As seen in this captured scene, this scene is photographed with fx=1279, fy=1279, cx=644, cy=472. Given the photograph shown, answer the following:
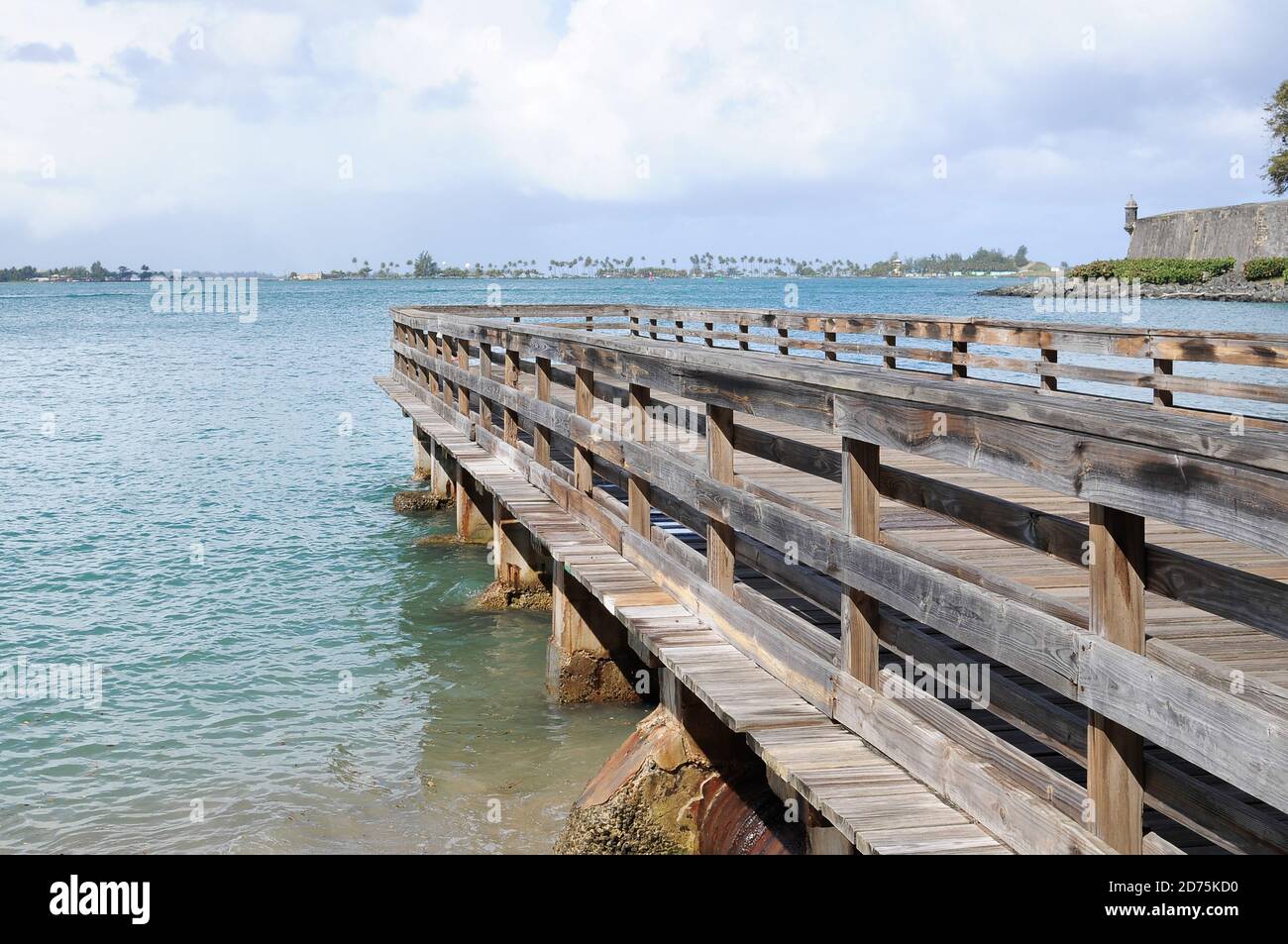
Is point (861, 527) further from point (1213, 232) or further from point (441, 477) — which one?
point (1213, 232)

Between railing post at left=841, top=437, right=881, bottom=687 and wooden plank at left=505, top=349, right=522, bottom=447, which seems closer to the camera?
railing post at left=841, top=437, right=881, bottom=687

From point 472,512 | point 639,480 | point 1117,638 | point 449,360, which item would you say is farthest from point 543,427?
point 1117,638

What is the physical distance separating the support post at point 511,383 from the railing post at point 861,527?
19.0 feet

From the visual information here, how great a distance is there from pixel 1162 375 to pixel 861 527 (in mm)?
5888

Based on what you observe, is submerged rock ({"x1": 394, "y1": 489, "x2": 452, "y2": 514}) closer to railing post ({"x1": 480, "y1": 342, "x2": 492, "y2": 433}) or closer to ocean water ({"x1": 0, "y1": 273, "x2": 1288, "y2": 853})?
ocean water ({"x1": 0, "y1": 273, "x2": 1288, "y2": 853})

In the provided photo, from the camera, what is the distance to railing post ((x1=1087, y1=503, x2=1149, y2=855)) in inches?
123

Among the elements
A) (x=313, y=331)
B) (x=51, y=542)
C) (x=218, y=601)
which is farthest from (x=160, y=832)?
(x=313, y=331)

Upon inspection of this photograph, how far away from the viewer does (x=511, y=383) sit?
10.6m

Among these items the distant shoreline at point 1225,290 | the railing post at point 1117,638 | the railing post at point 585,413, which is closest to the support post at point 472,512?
the railing post at point 585,413

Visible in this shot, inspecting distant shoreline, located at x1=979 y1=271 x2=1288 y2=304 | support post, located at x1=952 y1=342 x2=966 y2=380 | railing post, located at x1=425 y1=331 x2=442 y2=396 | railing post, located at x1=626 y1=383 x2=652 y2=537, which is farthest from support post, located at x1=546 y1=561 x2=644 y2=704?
distant shoreline, located at x1=979 y1=271 x2=1288 y2=304

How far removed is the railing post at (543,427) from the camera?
9.29 meters

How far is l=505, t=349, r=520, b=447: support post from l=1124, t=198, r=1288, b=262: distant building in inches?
2745
